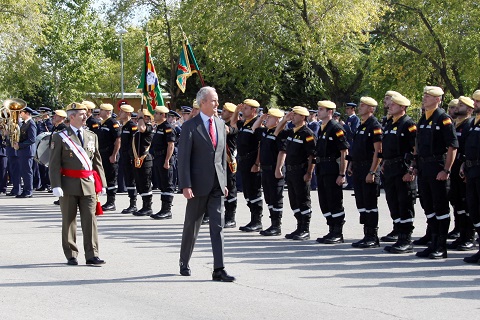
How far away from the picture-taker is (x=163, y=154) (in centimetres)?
1644

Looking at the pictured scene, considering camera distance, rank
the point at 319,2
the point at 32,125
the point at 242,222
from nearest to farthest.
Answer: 1. the point at 242,222
2. the point at 32,125
3. the point at 319,2

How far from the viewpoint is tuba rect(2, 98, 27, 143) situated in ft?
70.5

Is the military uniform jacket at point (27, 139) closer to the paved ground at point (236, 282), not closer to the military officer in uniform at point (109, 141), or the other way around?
the military officer in uniform at point (109, 141)

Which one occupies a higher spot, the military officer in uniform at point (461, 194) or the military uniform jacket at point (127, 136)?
the military uniform jacket at point (127, 136)

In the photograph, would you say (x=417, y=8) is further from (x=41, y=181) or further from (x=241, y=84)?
(x=41, y=181)

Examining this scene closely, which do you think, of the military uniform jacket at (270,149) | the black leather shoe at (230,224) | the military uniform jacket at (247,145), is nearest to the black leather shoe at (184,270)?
the military uniform jacket at (270,149)

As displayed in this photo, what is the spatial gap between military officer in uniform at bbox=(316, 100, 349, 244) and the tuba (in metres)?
10.6

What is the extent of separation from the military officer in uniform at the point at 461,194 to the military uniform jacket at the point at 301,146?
2.09 metres

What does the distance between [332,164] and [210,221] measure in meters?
3.47

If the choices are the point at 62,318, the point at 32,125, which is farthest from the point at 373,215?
the point at 32,125

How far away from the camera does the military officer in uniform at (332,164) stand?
12.8 meters

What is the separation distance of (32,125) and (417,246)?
11799mm

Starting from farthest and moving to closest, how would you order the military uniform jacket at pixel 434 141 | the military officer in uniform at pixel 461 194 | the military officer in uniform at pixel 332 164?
1. the military officer in uniform at pixel 332 164
2. the military officer in uniform at pixel 461 194
3. the military uniform jacket at pixel 434 141

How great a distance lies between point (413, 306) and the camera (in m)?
8.37
